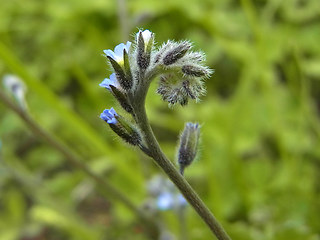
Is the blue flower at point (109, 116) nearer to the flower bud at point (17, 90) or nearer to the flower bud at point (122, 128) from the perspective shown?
the flower bud at point (122, 128)

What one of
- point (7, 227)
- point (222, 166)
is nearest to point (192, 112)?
point (222, 166)

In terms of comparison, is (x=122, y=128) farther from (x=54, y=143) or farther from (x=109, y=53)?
(x=54, y=143)

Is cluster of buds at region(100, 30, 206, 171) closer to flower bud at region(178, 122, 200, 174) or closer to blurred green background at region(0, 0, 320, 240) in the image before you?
flower bud at region(178, 122, 200, 174)

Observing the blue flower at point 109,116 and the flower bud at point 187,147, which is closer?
→ the blue flower at point 109,116

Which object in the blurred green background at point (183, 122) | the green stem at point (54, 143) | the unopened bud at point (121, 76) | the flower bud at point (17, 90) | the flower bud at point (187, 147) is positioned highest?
the blurred green background at point (183, 122)

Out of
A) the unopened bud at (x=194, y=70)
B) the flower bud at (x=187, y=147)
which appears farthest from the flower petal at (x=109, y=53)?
→ the flower bud at (x=187, y=147)

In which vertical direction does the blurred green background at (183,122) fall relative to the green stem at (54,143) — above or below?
above
